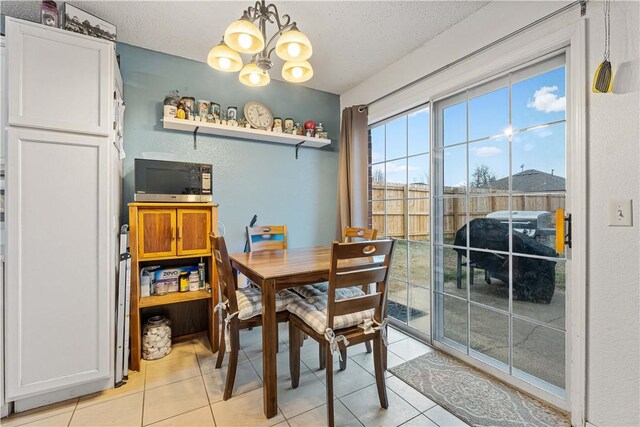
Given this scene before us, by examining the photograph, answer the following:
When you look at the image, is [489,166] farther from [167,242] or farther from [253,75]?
[167,242]

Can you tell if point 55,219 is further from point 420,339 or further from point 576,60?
point 576,60

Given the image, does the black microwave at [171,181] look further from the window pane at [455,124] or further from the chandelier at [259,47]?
the window pane at [455,124]

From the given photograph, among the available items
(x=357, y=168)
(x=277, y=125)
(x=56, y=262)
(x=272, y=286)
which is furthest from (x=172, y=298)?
(x=357, y=168)

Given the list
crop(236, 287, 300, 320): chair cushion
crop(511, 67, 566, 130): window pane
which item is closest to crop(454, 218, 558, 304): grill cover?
crop(511, 67, 566, 130): window pane

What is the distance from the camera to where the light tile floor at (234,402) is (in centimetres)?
157

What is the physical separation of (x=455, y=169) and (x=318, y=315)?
5.18ft

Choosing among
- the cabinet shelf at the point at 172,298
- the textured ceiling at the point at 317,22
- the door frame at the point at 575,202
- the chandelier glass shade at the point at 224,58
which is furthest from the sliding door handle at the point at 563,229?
the cabinet shelf at the point at 172,298

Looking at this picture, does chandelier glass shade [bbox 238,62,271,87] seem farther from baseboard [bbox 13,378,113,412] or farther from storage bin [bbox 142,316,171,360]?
baseboard [bbox 13,378,113,412]

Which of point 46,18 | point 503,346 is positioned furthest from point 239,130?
point 503,346

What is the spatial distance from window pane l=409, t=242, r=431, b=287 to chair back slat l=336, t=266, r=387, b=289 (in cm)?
104

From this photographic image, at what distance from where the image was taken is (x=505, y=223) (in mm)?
1956

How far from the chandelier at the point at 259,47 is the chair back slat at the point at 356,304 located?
4.46ft

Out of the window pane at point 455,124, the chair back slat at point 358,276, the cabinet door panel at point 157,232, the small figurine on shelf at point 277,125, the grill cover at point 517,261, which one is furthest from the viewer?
the small figurine on shelf at point 277,125

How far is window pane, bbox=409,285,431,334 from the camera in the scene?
99.8 inches
